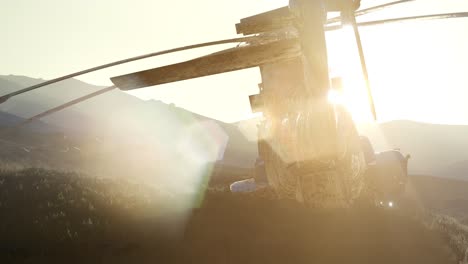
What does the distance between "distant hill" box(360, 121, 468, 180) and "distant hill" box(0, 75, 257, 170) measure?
61259 millimetres

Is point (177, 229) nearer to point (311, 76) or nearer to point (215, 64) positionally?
point (215, 64)

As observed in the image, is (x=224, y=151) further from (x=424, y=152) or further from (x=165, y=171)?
(x=424, y=152)

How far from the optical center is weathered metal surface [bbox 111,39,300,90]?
3.93 m

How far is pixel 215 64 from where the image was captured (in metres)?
4.04

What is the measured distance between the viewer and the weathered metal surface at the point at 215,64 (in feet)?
12.9

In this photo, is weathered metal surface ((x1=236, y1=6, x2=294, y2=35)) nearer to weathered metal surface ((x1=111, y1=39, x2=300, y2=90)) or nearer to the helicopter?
the helicopter

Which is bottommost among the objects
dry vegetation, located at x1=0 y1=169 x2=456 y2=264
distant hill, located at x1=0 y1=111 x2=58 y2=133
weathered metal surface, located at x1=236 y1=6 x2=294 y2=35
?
dry vegetation, located at x1=0 y1=169 x2=456 y2=264

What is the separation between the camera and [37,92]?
437 feet

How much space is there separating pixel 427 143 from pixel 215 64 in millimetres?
165924

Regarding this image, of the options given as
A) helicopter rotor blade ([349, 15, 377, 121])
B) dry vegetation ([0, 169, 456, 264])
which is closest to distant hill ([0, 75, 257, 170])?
dry vegetation ([0, 169, 456, 264])

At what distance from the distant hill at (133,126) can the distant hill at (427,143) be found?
201 feet

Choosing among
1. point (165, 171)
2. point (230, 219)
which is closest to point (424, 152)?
point (165, 171)

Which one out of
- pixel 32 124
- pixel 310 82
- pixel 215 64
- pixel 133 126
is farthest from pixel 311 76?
pixel 133 126

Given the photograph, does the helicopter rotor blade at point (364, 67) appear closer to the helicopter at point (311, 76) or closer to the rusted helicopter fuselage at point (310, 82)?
the helicopter at point (311, 76)
